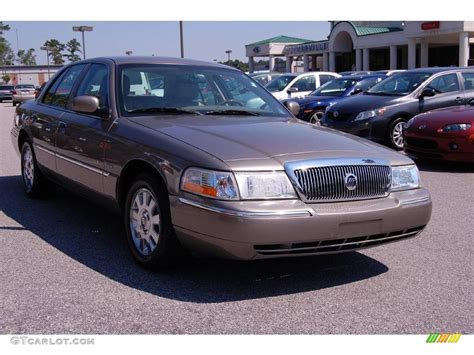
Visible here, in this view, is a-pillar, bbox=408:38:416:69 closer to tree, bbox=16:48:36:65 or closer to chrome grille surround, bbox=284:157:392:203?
chrome grille surround, bbox=284:157:392:203

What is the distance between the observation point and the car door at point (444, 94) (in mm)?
11266

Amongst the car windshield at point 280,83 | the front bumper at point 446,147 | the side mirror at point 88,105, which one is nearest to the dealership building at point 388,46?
the car windshield at point 280,83

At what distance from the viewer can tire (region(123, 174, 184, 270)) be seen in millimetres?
4156

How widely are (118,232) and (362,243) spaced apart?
2454 millimetres

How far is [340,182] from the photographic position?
3.98 meters

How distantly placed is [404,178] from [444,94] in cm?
775

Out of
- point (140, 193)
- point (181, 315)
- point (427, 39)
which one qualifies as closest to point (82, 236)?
point (140, 193)

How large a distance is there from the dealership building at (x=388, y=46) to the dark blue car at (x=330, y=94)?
17.5 m

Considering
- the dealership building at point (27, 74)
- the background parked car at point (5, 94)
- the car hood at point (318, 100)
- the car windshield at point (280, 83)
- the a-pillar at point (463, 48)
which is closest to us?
the car hood at point (318, 100)

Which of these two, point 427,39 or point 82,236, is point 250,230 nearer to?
point 82,236

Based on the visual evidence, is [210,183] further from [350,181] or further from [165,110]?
[165,110]

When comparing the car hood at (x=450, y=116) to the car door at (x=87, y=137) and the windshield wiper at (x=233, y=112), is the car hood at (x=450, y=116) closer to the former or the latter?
the windshield wiper at (x=233, y=112)

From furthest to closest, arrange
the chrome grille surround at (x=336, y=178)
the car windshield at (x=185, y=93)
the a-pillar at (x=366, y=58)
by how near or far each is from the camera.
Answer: the a-pillar at (x=366, y=58)
the car windshield at (x=185, y=93)
the chrome grille surround at (x=336, y=178)

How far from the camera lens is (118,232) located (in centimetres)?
554
